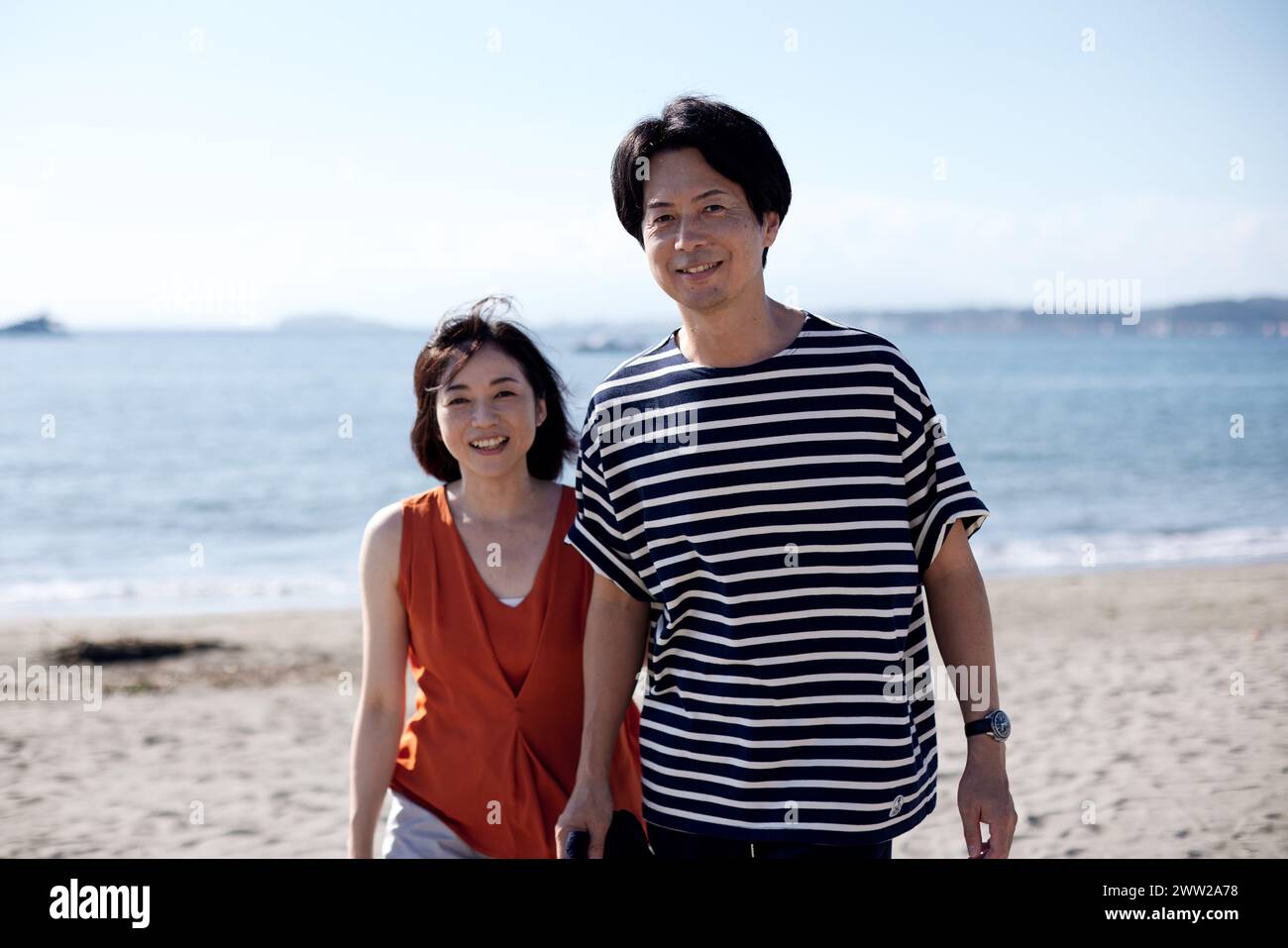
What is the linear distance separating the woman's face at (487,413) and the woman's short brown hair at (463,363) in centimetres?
3

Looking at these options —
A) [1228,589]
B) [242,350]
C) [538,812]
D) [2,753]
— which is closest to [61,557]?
[2,753]

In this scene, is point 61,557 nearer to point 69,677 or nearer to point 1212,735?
point 69,677

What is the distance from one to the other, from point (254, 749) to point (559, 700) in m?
5.12

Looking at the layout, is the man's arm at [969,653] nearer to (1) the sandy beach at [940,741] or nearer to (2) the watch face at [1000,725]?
(2) the watch face at [1000,725]

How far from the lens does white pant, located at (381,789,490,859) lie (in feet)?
9.02

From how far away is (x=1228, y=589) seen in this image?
12188 millimetres

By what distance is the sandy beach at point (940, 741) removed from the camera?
5.71 meters

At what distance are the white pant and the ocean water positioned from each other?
4.02 ft

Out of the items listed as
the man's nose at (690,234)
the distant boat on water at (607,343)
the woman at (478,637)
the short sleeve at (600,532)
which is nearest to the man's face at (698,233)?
the man's nose at (690,234)

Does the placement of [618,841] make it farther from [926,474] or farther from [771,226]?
[771,226]

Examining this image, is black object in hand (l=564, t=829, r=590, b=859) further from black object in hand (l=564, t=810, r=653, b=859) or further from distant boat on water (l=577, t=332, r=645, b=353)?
distant boat on water (l=577, t=332, r=645, b=353)

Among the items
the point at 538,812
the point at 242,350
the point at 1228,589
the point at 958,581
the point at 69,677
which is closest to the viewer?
the point at 958,581

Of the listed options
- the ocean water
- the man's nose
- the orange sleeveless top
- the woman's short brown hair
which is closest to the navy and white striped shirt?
the man's nose

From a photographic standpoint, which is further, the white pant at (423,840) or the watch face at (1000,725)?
the white pant at (423,840)
